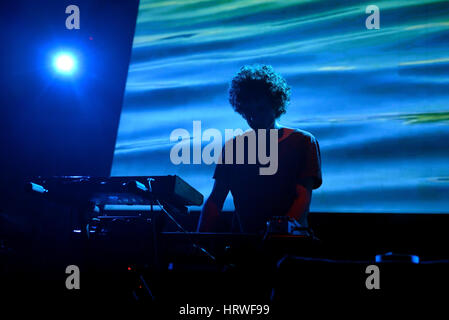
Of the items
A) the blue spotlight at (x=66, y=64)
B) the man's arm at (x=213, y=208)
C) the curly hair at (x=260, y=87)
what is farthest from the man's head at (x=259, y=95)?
the blue spotlight at (x=66, y=64)

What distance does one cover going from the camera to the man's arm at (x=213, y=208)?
6.84 ft

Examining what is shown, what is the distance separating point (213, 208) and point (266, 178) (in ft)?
0.98

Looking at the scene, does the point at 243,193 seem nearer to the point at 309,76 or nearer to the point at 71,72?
the point at 309,76

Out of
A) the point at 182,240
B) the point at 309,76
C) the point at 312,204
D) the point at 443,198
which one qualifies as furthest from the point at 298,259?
the point at 309,76

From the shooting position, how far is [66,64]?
3.16m

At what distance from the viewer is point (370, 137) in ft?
7.66

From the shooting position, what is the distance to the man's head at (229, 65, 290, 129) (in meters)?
2.27

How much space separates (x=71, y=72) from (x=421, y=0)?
2.36 metres

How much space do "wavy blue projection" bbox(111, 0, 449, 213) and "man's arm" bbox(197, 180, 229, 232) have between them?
0.89 ft

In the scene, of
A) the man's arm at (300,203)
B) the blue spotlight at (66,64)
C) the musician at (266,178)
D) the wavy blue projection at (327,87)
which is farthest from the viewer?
the blue spotlight at (66,64)

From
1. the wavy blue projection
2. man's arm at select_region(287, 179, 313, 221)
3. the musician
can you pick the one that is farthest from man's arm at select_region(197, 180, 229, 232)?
man's arm at select_region(287, 179, 313, 221)

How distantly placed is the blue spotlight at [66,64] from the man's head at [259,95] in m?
1.35

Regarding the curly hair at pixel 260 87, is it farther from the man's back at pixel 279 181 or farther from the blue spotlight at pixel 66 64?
the blue spotlight at pixel 66 64

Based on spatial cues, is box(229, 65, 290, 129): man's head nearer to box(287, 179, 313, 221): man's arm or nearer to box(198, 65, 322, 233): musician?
box(198, 65, 322, 233): musician
